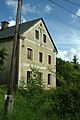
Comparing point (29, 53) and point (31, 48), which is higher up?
point (31, 48)

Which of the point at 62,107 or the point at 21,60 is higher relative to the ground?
the point at 21,60

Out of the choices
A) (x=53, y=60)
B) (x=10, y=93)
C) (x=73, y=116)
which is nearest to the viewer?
(x=73, y=116)

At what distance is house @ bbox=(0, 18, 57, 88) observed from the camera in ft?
96.1

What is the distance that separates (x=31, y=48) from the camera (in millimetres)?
30969

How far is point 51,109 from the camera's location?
9.65 metres

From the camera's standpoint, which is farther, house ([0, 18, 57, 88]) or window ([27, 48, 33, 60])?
window ([27, 48, 33, 60])

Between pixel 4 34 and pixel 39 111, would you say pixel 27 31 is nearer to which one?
pixel 4 34

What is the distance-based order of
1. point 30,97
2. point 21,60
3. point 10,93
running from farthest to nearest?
point 21,60, point 30,97, point 10,93

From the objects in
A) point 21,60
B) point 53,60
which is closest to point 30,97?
point 21,60

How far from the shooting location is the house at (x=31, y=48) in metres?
29.3

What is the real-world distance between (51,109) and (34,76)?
4193 mm

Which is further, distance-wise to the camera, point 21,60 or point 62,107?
point 21,60

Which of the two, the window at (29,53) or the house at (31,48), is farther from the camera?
the window at (29,53)

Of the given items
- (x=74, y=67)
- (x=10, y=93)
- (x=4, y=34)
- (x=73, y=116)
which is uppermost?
(x=4, y=34)
